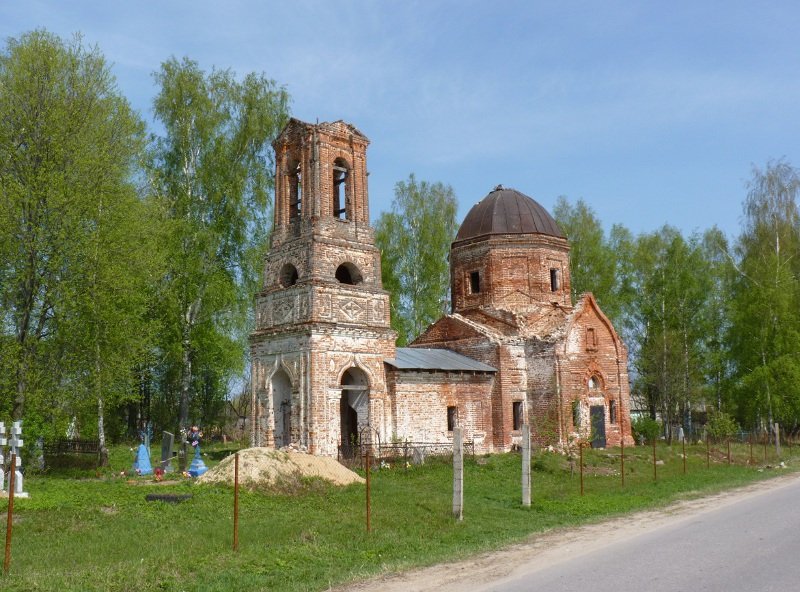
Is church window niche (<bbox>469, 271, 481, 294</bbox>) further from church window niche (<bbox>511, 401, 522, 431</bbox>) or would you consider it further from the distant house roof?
church window niche (<bbox>511, 401, 522, 431</bbox>)

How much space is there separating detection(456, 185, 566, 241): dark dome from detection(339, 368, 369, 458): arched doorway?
31.5ft

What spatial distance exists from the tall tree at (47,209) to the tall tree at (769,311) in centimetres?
2733

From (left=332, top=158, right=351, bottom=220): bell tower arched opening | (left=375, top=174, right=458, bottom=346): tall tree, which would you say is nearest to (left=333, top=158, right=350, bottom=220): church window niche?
(left=332, top=158, right=351, bottom=220): bell tower arched opening

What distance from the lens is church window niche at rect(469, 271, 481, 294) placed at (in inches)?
1144

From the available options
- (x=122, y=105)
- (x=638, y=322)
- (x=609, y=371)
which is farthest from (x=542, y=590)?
(x=638, y=322)

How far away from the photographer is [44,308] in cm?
1759

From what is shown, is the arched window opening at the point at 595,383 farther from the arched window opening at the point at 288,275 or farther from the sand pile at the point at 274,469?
the sand pile at the point at 274,469

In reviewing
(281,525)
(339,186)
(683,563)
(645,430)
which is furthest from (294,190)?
(645,430)

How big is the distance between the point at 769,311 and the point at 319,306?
22.6m

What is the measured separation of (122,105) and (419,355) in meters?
11.7

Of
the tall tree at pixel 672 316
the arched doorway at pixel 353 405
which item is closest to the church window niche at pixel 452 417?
the arched doorway at pixel 353 405

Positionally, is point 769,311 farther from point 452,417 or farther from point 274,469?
point 274,469

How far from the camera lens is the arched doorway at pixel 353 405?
69.0ft

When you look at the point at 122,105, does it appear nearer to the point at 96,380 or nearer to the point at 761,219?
the point at 96,380
